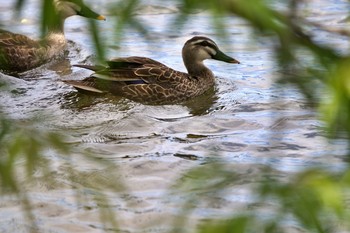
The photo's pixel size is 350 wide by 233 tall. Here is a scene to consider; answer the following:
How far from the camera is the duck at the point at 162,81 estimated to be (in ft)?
34.4

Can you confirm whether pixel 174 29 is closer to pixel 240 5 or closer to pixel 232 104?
pixel 240 5

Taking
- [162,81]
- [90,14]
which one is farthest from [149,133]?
[90,14]

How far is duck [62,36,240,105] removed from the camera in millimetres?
10492

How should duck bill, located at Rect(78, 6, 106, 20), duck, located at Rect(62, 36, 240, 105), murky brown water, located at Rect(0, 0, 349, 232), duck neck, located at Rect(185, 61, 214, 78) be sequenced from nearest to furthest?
duck bill, located at Rect(78, 6, 106, 20) → murky brown water, located at Rect(0, 0, 349, 232) → duck, located at Rect(62, 36, 240, 105) → duck neck, located at Rect(185, 61, 214, 78)

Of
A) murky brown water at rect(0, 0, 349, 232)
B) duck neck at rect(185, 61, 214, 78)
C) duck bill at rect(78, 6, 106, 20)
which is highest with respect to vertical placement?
duck bill at rect(78, 6, 106, 20)

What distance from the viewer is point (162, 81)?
427 inches

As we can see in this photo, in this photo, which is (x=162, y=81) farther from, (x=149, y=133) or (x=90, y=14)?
(x=90, y=14)

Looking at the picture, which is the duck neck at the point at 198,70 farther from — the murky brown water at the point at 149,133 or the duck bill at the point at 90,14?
the duck bill at the point at 90,14

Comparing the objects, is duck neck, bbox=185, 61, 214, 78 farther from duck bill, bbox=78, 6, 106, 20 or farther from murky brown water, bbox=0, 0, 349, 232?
duck bill, bbox=78, 6, 106, 20

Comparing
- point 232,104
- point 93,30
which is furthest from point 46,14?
point 232,104

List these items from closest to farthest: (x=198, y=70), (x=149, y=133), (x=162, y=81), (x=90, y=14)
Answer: (x=90, y=14)
(x=149, y=133)
(x=162, y=81)
(x=198, y=70)

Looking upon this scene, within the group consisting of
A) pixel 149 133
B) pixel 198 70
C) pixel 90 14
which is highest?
pixel 90 14

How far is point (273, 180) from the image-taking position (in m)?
1.76

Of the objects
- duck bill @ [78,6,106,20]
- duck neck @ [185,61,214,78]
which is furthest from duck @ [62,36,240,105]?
duck bill @ [78,6,106,20]
